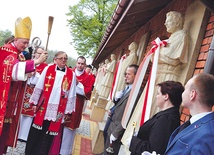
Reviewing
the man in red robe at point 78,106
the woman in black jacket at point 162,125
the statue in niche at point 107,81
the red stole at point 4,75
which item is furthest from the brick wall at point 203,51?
the statue in niche at point 107,81

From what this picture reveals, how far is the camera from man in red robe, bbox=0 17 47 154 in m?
3.70

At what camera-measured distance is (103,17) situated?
2423 centimetres

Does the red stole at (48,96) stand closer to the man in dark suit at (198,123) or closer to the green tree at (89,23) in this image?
the man in dark suit at (198,123)

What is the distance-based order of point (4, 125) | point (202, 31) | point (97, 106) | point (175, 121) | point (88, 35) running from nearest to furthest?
point (175, 121) → point (202, 31) → point (4, 125) → point (97, 106) → point (88, 35)

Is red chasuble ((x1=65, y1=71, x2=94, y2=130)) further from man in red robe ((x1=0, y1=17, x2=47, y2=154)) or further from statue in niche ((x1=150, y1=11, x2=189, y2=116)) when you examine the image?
statue in niche ((x1=150, y1=11, x2=189, y2=116))

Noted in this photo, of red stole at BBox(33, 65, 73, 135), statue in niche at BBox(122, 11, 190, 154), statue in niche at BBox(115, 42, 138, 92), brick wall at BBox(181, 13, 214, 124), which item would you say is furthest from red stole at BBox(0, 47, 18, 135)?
statue in niche at BBox(115, 42, 138, 92)

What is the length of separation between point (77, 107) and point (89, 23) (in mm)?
19178

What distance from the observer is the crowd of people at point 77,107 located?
1.82 m

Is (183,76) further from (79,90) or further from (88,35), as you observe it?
(88,35)

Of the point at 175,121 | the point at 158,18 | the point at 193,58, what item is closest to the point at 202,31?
the point at 193,58

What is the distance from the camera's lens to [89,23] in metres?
24.2

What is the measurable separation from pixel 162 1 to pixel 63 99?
235 cm

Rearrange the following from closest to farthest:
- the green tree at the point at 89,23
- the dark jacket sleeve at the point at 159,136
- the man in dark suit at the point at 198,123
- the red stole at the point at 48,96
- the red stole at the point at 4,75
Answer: the man in dark suit at the point at 198,123 < the dark jacket sleeve at the point at 159,136 < the red stole at the point at 4,75 < the red stole at the point at 48,96 < the green tree at the point at 89,23

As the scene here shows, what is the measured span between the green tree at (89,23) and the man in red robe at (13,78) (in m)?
19.6
